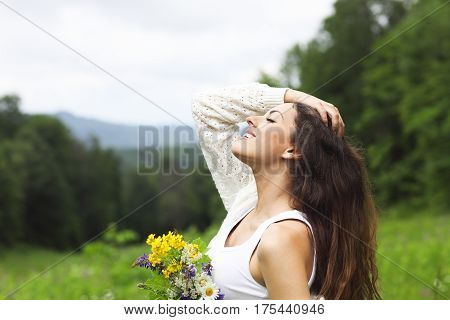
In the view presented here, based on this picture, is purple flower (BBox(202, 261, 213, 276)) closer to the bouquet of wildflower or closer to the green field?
the bouquet of wildflower

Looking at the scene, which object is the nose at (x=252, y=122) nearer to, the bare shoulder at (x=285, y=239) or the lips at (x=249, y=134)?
the lips at (x=249, y=134)

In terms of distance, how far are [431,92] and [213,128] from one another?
2550cm

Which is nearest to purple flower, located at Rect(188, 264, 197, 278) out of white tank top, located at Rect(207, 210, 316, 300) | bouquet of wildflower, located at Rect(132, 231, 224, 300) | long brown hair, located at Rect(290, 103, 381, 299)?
bouquet of wildflower, located at Rect(132, 231, 224, 300)

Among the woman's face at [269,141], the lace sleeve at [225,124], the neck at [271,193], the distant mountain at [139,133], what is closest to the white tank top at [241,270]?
the neck at [271,193]

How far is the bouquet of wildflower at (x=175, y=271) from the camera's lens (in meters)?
2.20

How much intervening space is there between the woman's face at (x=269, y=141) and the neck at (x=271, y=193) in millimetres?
49

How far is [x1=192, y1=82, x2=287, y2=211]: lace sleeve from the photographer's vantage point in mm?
2869

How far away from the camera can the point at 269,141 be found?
2488 mm

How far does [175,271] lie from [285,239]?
1.28ft

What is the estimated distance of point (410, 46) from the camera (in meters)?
28.2

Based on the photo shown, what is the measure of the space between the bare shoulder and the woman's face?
310 millimetres

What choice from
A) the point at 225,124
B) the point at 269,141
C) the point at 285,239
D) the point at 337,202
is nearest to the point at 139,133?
the point at 225,124

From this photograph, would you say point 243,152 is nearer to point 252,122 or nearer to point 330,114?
point 252,122
